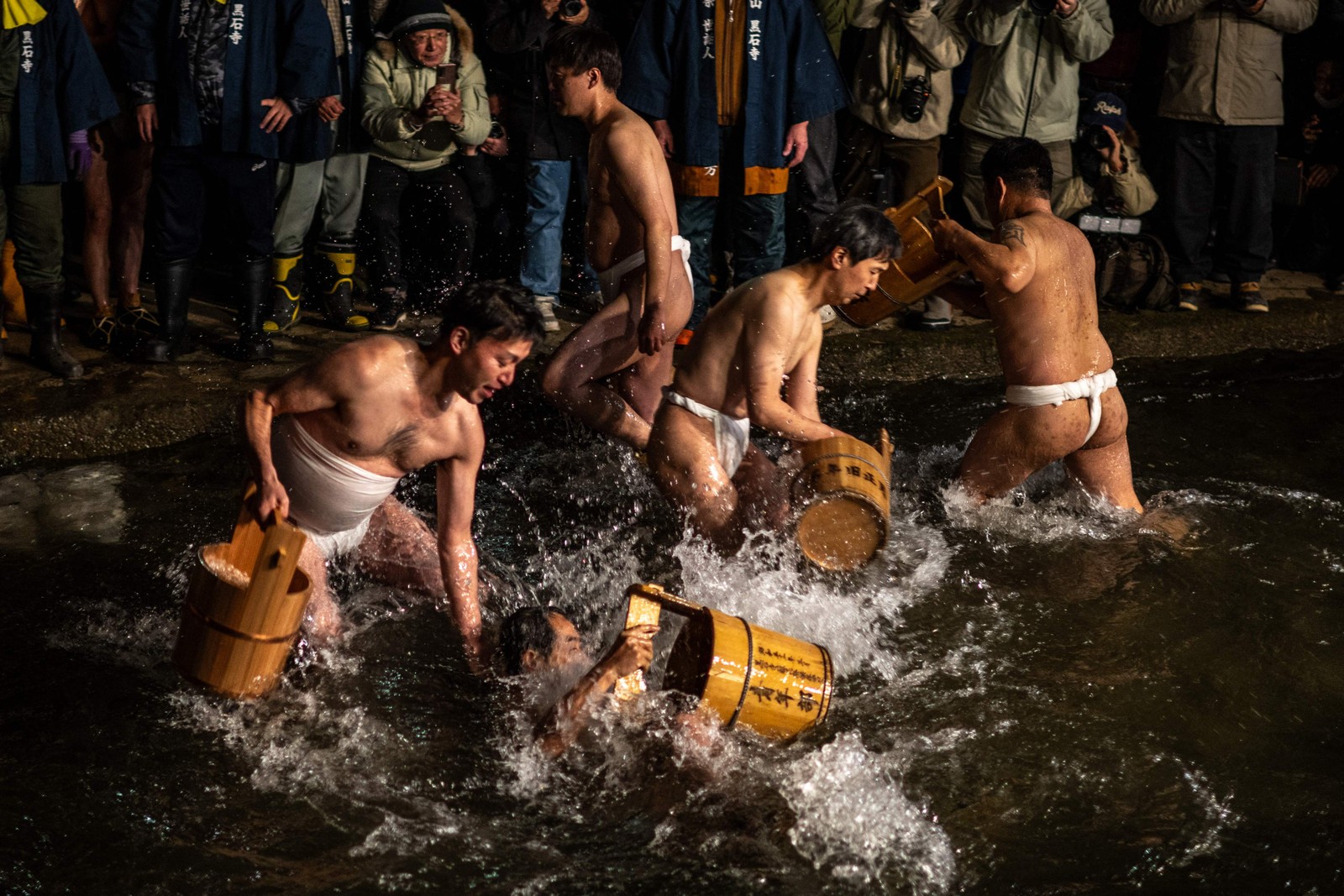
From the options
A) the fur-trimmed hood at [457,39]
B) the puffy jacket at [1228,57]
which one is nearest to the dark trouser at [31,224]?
the fur-trimmed hood at [457,39]

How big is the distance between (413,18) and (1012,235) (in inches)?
143

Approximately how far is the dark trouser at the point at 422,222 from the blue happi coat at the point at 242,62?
29.7 inches

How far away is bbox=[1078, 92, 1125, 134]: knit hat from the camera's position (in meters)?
8.27

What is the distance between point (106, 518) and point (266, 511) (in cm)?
216

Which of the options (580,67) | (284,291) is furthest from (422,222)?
(580,67)

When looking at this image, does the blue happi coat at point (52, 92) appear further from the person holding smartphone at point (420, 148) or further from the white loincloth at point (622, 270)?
the white loincloth at point (622, 270)

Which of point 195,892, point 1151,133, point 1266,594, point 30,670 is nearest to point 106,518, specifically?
point 30,670

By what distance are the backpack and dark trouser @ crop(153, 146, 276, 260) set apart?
5086 mm

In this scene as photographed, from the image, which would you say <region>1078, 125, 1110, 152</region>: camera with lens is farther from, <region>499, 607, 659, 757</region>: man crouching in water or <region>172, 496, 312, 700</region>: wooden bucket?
<region>172, 496, 312, 700</region>: wooden bucket

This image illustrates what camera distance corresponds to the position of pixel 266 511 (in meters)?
4.10

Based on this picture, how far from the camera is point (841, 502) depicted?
489 cm

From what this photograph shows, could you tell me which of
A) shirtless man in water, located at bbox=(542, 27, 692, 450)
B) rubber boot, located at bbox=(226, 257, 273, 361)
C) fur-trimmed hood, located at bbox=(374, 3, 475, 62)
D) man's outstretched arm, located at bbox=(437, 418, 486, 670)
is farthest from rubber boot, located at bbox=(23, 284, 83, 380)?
man's outstretched arm, located at bbox=(437, 418, 486, 670)

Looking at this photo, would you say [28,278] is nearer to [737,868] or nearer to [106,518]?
[106,518]

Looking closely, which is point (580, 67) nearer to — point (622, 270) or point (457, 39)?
point (622, 270)
